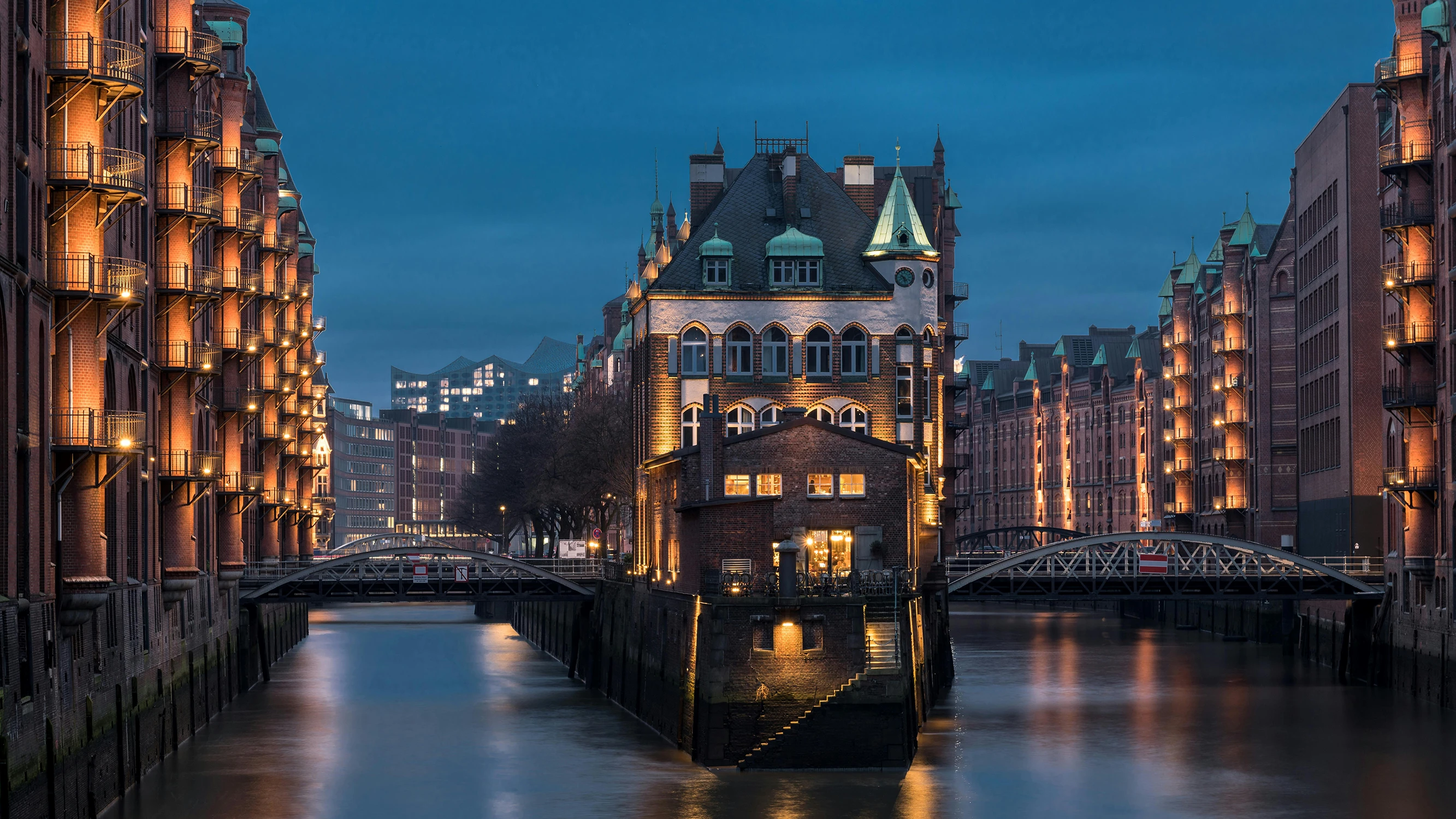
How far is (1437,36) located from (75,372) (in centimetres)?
5496

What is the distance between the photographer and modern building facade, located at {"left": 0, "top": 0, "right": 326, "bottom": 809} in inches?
1718

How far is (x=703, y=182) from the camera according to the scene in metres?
99.6

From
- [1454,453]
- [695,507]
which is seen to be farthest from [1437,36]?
[695,507]

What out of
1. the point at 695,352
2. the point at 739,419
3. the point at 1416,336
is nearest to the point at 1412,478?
the point at 1416,336

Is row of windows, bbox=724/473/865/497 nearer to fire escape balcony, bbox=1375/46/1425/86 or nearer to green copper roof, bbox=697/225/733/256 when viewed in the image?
green copper roof, bbox=697/225/733/256

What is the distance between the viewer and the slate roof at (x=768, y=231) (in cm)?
9019

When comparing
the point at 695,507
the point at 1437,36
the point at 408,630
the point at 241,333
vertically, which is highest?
the point at 1437,36

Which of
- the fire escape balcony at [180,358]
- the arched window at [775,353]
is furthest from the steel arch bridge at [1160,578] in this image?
the fire escape balcony at [180,358]

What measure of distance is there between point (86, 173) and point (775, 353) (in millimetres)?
45339

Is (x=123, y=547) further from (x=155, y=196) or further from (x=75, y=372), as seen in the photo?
(x=155, y=196)

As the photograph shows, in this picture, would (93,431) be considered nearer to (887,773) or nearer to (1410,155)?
(887,773)

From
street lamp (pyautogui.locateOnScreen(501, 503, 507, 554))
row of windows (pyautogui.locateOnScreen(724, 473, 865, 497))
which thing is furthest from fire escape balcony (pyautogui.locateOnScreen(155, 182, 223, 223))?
street lamp (pyautogui.locateOnScreen(501, 503, 507, 554))

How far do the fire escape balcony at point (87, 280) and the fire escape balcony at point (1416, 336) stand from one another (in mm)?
51901

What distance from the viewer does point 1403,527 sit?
86.1 meters
